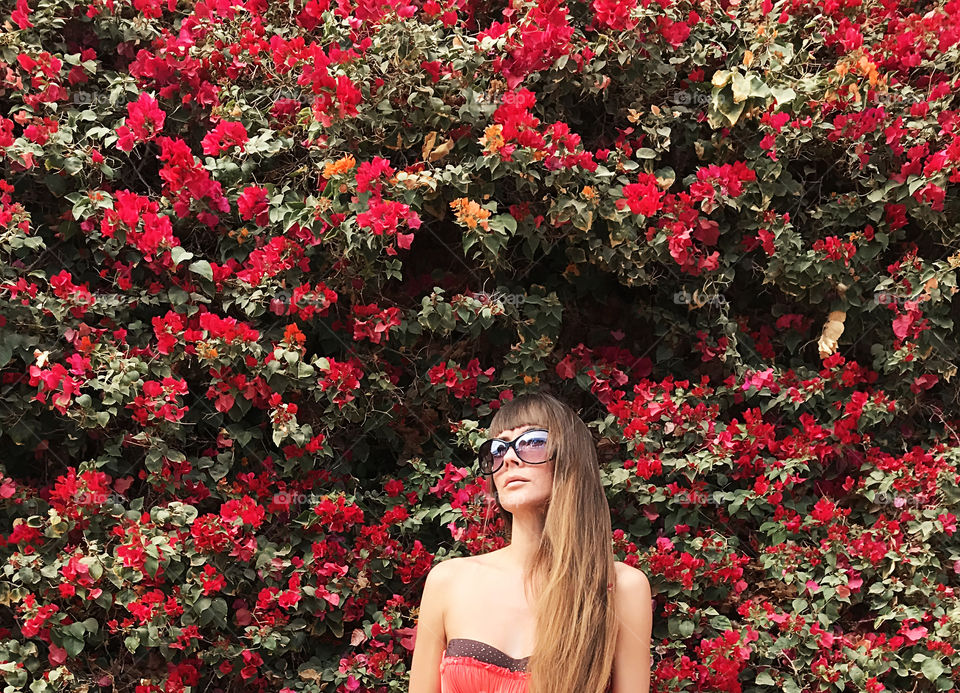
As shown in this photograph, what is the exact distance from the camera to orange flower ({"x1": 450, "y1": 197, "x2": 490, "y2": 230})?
2.96 metres

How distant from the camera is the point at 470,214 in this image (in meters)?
2.96

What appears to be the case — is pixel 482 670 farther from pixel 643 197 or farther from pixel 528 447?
pixel 643 197

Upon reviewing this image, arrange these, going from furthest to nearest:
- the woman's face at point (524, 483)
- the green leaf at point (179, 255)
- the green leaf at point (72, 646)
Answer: the green leaf at point (179, 255), the green leaf at point (72, 646), the woman's face at point (524, 483)

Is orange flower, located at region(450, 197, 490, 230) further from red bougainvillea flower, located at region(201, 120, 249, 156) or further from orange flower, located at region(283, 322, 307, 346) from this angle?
red bougainvillea flower, located at region(201, 120, 249, 156)

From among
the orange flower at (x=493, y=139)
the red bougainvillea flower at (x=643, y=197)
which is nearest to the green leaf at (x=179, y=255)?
the orange flower at (x=493, y=139)

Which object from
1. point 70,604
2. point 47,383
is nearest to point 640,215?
point 47,383

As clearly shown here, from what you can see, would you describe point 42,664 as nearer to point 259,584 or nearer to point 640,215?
point 259,584

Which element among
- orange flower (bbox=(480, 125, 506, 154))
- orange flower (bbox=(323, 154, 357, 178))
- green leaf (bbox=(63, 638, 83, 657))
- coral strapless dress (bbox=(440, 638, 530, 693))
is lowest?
green leaf (bbox=(63, 638, 83, 657))

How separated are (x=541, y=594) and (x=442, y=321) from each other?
1.07 meters

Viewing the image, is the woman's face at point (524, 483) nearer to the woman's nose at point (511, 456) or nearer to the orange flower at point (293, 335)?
the woman's nose at point (511, 456)

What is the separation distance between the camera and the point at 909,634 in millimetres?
2984

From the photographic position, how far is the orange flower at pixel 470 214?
9.70 feet

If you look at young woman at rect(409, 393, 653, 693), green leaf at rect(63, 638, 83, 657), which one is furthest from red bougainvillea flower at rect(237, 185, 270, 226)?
green leaf at rect(63, 638, 83, 657)

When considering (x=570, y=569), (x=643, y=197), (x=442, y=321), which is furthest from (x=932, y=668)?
(x=442, y=321)
